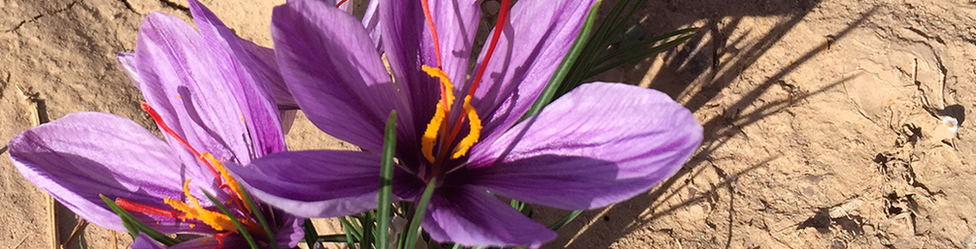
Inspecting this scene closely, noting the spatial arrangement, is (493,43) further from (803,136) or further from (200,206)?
(803,136)

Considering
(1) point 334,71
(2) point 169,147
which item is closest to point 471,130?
(1) point 334,71

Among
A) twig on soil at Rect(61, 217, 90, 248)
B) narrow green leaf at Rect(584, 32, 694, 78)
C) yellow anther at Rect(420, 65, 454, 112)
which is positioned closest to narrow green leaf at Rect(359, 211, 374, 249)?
yellow anther at Rect(420, 65, 454, 112)

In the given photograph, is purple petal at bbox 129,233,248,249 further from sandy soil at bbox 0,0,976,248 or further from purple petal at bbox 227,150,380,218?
sandy soil at bbox 0,0,976,248

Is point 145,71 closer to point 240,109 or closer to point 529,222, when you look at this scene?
point 240,109

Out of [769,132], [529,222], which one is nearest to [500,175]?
[529,222]

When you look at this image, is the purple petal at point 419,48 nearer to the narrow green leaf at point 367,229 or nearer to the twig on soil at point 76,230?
the narrow green leaf at point 367,229

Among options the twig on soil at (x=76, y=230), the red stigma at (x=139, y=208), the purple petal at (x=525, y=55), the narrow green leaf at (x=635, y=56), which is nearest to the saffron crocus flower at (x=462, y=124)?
the purple petal at (x=525, y=55)
